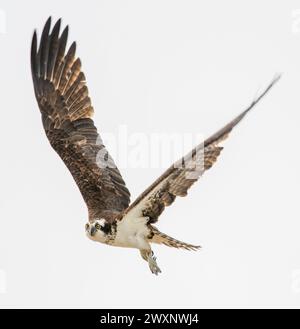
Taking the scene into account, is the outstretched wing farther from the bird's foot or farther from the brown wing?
the brown wing

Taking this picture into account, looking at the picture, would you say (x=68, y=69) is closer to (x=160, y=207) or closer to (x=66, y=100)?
(x=66, y=100)

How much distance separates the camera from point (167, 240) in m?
9.97

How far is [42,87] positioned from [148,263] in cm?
335

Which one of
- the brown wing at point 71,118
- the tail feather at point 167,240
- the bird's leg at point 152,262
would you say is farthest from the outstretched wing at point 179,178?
the brown wing at point 71,118

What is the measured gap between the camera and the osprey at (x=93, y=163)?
29.7 ft

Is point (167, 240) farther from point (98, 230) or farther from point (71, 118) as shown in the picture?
point (71, 118)

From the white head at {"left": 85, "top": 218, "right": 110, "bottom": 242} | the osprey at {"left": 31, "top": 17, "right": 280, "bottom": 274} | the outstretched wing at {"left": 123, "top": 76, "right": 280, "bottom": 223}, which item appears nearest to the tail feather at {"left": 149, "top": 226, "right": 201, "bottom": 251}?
the osprey at {"left": 31, "top": 17, "right": 280, "bottom": 274}

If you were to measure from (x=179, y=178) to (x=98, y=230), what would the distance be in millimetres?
1499

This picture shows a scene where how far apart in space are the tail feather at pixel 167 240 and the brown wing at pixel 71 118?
1.16 m

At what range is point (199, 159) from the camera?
8555mm

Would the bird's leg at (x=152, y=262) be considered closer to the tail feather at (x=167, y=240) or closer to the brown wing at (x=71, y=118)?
the tail feather at (x=167, y=240)

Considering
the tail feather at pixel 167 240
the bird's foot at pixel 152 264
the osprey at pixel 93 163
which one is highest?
the osprey at pixel 93 163

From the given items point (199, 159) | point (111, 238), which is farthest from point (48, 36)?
point (199, 159)

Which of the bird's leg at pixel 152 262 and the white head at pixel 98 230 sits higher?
the white head at pixel 98 230
